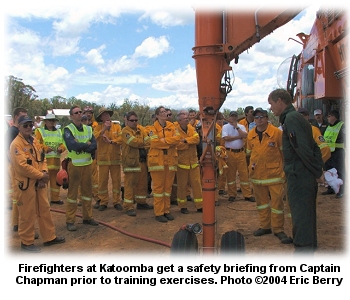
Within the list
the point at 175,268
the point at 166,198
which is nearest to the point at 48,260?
the point at 175,268

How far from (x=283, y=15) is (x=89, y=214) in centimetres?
511

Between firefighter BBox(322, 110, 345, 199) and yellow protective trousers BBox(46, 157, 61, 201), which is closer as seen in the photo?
firefighter BBox(322, 110, 345, 199)

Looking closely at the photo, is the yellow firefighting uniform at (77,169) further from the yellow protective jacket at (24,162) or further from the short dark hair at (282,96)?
the short dark hair at (282,96)

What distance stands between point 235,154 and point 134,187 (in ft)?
8.44

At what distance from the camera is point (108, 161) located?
8094 mm

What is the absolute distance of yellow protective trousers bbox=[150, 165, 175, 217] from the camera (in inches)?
279

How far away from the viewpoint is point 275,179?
577 centimetres

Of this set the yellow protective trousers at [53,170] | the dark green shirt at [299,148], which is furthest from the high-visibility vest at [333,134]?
the yellow protective trousers at [53,170]

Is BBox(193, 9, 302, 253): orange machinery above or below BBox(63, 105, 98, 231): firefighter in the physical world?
above

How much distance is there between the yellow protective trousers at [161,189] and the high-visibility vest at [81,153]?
4.40ft

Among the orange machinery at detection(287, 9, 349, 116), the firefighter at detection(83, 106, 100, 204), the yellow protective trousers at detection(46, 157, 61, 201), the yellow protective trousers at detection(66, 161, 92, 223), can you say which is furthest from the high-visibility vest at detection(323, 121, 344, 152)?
the yellow protective trousers at detection(46, 157, 61, 201)

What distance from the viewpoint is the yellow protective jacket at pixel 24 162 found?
5.37m

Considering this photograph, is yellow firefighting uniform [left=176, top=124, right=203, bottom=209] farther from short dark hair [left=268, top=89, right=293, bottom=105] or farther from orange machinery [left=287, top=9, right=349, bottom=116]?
short dark hair [left=268, top=89, right=293, bottom=105]

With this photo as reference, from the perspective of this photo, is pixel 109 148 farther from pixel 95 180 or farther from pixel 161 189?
pixel 161 189
